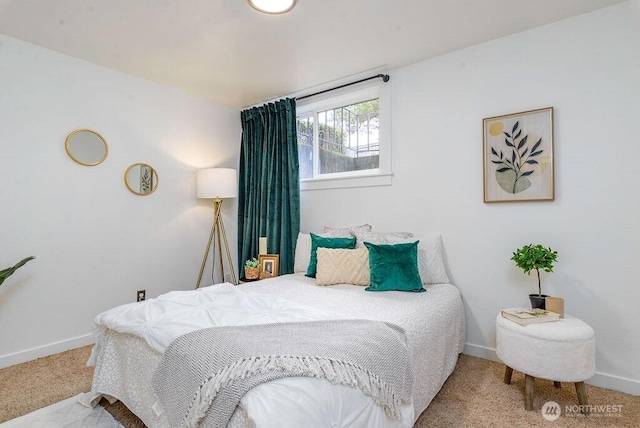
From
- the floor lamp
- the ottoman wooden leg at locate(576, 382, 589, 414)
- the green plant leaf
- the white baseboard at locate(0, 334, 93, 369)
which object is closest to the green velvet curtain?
the floor lamp

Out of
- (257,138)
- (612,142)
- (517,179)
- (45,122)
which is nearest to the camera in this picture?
(612,142)

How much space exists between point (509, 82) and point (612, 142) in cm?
80

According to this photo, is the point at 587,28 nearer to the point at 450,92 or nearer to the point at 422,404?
the point at 450,92

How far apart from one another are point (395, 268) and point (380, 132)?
139 centimetres

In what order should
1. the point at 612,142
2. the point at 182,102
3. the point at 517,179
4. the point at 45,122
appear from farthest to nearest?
the point at 182,102
the point at 45,122
the point at 517,179
the point at 612,142

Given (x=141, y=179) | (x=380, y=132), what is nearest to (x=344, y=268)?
(x=380, y=132)

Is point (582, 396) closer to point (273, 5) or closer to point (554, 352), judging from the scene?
point (554, 352)

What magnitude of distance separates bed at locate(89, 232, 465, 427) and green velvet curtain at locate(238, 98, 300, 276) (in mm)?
1341

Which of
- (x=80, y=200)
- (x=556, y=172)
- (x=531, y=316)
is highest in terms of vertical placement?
(x=556, y=172)

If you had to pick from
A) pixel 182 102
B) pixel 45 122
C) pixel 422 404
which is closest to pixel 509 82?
pixel 422 404

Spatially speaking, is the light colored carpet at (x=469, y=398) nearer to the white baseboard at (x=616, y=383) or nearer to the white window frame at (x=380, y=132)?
the white baseboard at (x=616, y=383)

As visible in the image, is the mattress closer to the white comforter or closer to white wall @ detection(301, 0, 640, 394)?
the white comforter

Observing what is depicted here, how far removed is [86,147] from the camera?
2918 millimetres

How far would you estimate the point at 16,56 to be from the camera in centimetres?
255
